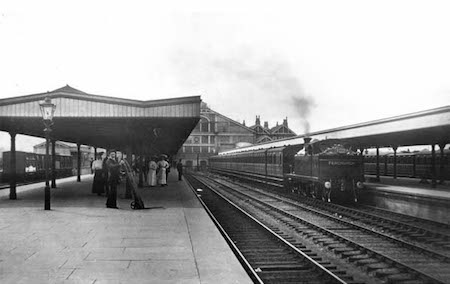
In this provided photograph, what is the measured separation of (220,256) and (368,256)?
284 centimetres

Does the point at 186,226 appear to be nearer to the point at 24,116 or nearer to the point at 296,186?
the point at 24,116

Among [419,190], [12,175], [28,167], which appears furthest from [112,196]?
[28,167]

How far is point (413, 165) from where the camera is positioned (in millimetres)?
28172

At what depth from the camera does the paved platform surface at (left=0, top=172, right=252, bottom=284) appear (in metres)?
5.27

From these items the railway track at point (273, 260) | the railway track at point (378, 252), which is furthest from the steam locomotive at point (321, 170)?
the railway track at point (273, 260)

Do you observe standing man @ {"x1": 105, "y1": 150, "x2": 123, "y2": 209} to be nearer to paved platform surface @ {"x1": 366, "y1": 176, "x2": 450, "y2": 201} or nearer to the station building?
paved platform surface @ {"x1": 366, "y1": 176, "x2": 450, "y2": 201}

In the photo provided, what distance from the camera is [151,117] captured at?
47.4ft

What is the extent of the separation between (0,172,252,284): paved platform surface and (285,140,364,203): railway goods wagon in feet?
19.1

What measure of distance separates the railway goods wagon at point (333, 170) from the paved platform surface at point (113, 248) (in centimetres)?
582

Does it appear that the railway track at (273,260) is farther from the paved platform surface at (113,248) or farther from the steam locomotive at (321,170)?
the steam locomotive at (321,170)

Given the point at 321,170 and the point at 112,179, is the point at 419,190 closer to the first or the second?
the point at 321,170

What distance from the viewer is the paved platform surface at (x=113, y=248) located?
527 centimetres

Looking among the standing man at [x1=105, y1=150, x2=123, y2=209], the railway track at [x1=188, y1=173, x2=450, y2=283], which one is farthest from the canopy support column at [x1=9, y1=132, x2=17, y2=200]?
the railway track at [x1=188, y1=173, x2=450, y2=283]

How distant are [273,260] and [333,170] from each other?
856 cm
